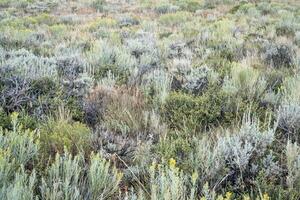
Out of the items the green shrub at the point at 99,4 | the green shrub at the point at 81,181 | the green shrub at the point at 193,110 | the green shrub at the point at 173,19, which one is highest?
the green shrub at the point at 81,181

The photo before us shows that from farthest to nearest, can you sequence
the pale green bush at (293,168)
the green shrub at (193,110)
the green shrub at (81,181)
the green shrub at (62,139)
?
the green shrub at (193,110), the green shrub at (62,139), the pale green bush at (293,168), the green shrub at (81,181)

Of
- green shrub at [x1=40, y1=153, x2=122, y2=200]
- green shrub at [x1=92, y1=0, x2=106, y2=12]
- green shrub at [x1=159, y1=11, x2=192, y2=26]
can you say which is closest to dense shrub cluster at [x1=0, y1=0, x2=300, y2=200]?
green shrub at [x1=40, y1=153, x2=122, y2=200]

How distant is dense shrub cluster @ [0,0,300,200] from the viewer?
8.52 feet

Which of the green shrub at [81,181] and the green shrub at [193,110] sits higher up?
the green shrub at [81,181]

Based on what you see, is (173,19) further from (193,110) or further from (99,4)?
(193,110)

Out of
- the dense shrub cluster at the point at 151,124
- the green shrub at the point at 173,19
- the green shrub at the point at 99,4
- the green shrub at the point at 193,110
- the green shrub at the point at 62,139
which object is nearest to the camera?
the dense shrub cluster at the point at 151,124

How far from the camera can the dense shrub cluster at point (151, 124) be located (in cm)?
260

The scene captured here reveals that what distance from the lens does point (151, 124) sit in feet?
12.7

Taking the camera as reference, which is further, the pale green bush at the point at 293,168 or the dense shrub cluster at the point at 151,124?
the pale green bush at the point at 293,168

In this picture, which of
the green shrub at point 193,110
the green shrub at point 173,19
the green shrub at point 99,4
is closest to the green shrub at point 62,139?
the green shrub at point 193,110

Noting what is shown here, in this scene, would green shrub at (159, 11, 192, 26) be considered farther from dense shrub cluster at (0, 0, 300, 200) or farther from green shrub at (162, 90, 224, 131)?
green shrub at (162, 90, 224, 131)

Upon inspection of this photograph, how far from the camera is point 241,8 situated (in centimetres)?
1606

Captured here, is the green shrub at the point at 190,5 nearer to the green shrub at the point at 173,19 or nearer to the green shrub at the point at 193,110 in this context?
the green shrub at the point at 173,19

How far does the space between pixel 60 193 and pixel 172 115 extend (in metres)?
2.05
